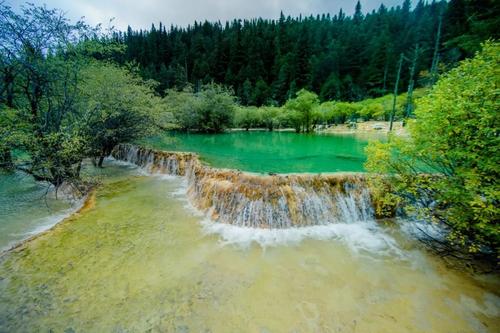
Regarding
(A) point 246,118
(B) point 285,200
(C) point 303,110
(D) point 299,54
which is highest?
(D) point 299,54

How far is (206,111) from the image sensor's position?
28.2 m

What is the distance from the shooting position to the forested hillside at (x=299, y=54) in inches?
1742

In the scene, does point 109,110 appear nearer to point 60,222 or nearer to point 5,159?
point 5,159

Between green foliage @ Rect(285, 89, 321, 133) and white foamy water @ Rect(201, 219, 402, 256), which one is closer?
white foamy water @ Rect(201, 219, 402, 256)

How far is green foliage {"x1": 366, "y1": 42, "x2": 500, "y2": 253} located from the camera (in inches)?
142

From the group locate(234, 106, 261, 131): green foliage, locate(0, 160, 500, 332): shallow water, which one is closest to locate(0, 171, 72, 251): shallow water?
locate(0, 160, 500, 332): shallow water

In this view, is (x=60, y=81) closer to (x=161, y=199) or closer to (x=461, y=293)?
(x=161, y=199)

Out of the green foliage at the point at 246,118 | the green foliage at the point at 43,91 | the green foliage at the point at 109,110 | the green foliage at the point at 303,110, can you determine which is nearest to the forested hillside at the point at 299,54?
the green foliage at the point at 246,118

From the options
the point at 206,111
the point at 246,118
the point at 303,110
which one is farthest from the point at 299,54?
the point at 206,111

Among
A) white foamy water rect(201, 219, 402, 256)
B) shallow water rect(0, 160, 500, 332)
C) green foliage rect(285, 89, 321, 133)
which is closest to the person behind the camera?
shallow water rect(0, 160, 500, 332)

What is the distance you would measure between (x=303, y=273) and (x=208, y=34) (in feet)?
311

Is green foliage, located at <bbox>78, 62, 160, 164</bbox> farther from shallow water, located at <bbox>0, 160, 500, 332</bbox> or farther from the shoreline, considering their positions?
shallow water, located at <bbox>0, 160, 500, 332</bbox>

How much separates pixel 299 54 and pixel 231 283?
63241 mm

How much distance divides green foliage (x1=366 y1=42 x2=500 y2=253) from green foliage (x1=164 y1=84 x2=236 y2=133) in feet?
81.6
